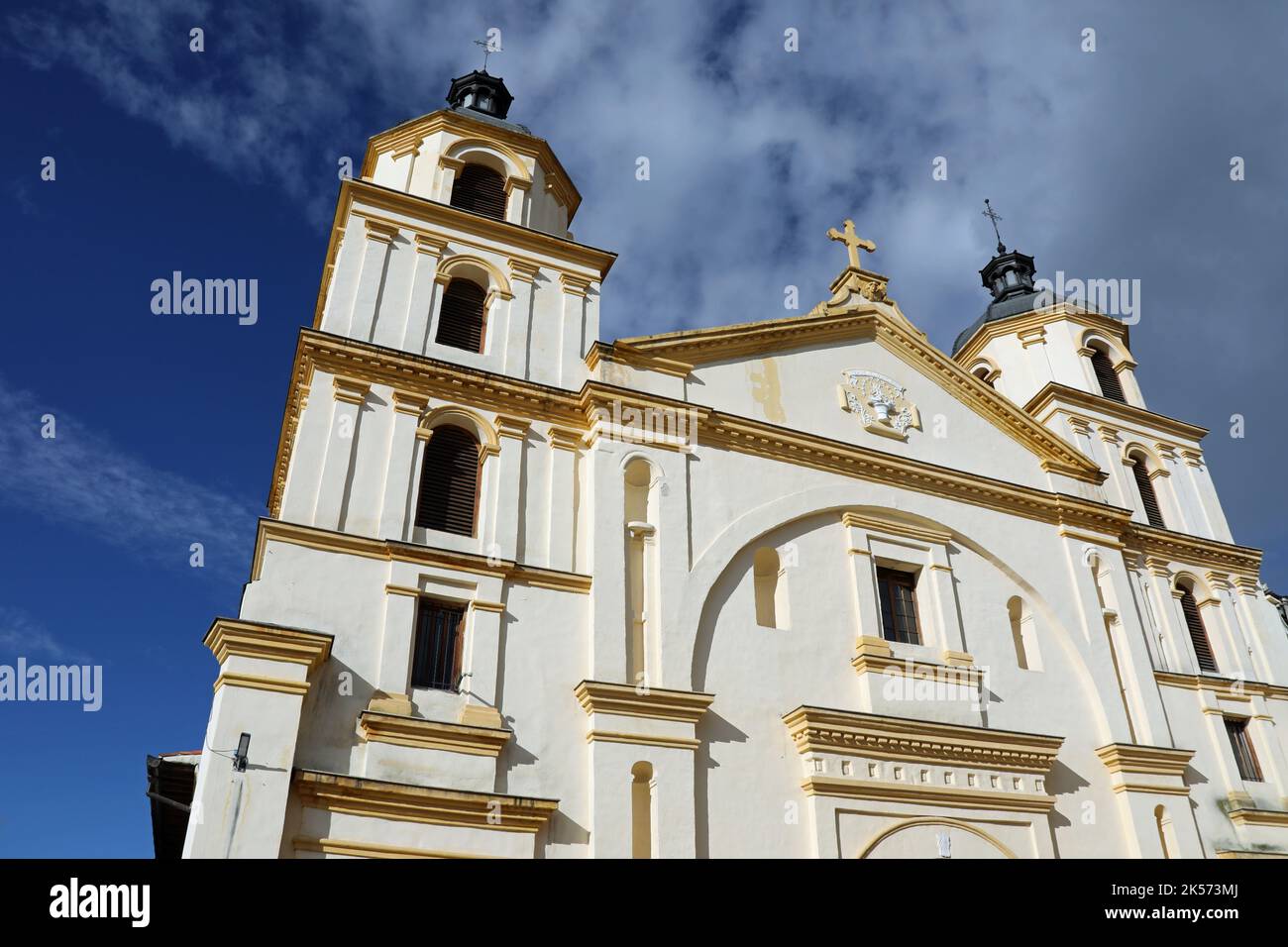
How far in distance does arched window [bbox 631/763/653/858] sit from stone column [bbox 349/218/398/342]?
8548 millimetres

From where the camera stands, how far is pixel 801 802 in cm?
1521

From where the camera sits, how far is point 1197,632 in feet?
75.3

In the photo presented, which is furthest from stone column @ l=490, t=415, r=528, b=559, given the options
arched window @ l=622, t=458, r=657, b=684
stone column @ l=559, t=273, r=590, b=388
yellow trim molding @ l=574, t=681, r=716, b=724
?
yellow trim molding @ l=574, t=681, r=716, b=724

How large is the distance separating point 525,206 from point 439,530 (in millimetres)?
8307

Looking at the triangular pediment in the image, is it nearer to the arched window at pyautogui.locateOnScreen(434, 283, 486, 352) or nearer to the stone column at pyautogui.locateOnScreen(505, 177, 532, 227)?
the arched window at pyautogui.locateOnScreen(434, 283, 486, 352)

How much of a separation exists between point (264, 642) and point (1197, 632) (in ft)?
67.0

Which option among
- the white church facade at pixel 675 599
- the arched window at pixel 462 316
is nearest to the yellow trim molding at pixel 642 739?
the white church facade at pixel 675 599

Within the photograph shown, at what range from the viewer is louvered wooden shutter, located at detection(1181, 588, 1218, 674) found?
2241 cm

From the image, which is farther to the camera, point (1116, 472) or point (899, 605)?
point (1116, 472)

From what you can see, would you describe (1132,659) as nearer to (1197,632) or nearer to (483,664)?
(1197,632)

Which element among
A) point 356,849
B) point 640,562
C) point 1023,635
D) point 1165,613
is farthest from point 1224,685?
point 356,849

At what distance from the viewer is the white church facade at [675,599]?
13.5m
